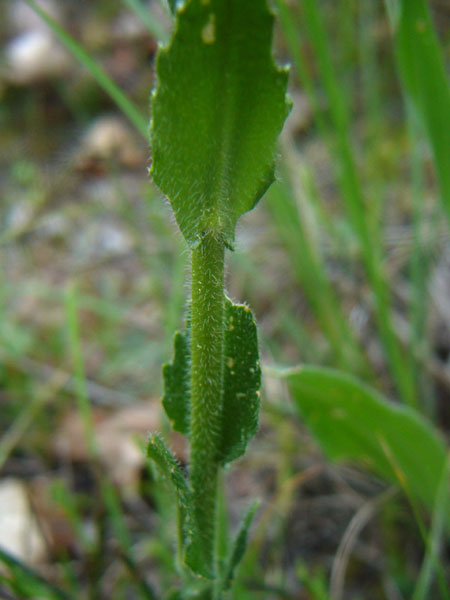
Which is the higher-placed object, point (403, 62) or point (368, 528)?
point (403, 62)

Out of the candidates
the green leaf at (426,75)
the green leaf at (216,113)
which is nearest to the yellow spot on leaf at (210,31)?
the green leaf at (216,113)

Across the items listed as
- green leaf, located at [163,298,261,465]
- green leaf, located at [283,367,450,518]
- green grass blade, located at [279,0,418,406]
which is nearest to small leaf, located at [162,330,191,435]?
green leaf, located at [163,298,261,465]

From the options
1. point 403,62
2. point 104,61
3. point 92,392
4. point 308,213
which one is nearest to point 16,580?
point 92,392

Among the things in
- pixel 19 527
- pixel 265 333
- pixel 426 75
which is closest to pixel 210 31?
pixel 426 75

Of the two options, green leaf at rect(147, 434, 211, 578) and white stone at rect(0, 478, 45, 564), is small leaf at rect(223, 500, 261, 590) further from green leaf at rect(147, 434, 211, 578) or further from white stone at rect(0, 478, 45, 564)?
white stone at rect(0, 478, 45, 564)

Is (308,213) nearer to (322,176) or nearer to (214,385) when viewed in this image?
(322,176)

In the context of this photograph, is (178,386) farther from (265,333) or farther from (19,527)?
(265,333)
